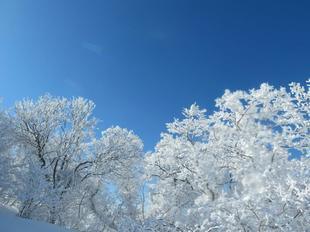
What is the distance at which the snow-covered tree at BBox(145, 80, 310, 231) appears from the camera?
1135 cm

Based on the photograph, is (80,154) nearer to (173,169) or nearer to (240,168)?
(173,169)

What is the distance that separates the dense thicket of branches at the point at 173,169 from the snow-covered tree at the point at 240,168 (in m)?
0.04

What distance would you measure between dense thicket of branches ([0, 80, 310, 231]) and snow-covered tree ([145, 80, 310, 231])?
0.04 meters

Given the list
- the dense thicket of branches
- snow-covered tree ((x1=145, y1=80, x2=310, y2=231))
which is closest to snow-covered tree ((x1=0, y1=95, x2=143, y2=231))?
the dense thicket of branches

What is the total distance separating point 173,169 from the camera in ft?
67.6

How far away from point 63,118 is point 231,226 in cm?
1657

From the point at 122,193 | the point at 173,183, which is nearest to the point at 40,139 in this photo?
the point at 122,193

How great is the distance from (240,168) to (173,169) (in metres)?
7.64

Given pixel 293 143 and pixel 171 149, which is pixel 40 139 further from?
pixel 293 143

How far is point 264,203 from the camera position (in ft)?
37.6

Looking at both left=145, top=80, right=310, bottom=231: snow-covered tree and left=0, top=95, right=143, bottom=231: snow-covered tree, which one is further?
left=0, top=95, right=143, bottom=231: snow-covered tree

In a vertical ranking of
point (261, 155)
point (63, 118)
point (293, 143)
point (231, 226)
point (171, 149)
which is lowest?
point (231, 226)

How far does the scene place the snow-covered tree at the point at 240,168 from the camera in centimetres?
1135

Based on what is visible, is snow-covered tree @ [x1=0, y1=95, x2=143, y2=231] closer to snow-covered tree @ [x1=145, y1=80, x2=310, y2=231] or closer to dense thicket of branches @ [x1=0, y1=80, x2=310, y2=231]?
dense thicket of branches @ [x1=0, y1=80, x2=310, y2=231]
